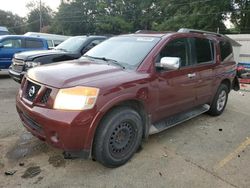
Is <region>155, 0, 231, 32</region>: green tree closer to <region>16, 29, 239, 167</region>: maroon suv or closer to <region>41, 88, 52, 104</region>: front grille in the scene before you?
<region>16, 29, 239, 167</region>: maroon suv

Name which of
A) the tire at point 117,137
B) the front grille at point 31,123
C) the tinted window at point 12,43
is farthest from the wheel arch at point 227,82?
the tinted window at point 12,43

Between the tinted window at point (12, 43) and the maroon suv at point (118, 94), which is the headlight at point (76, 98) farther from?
the tinted window at point (12, 43)

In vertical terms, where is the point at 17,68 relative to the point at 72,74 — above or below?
below

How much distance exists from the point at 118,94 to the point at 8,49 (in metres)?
8.38

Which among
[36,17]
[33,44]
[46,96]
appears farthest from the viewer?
[36,17]

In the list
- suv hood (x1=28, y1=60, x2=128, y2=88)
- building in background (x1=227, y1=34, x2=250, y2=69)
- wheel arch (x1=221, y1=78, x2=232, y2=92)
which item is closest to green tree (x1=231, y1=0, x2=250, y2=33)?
building in background (x1=227, y1=34, x2=250, y2=69)

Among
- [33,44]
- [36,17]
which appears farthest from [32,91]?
[36,17]

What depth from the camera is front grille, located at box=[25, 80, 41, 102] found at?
3323mm

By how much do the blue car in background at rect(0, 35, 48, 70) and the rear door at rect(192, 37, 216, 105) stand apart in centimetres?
778

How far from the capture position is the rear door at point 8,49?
9.99m

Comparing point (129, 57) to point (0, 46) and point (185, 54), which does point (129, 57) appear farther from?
point (0, 46)

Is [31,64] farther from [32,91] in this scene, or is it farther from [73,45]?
[32,91]

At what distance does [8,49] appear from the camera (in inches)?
401

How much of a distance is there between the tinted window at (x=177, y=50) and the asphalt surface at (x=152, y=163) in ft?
4.59
